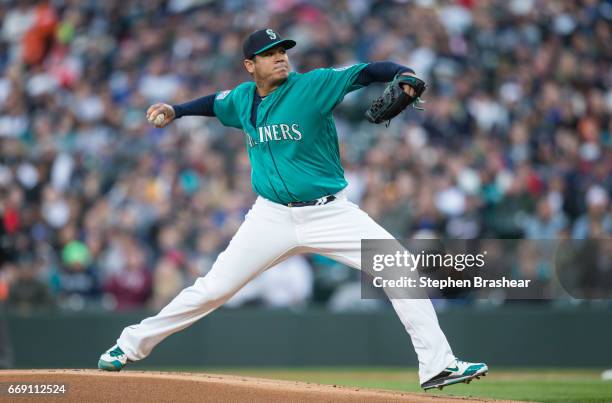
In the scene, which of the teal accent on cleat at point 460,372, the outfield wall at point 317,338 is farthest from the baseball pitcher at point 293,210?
the outfield wall at point 317,338

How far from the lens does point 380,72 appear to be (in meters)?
6.17

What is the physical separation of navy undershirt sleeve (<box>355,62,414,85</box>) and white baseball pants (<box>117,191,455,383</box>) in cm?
78

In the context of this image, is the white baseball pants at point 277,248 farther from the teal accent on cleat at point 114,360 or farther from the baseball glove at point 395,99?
the baseball glove at point 395,99

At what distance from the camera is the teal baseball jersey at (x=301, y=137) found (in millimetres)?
6422

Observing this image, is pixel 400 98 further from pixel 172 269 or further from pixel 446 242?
pixel 172 269

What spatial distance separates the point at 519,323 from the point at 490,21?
551 centimetres

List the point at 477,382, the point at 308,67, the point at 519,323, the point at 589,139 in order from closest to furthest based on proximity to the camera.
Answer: the point at 477,382 → the point at 519,323 → the point at 589,139 → the point at 308,67

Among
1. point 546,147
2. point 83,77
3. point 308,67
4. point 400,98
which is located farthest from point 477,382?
point 83,77

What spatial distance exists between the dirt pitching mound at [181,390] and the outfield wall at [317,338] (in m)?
6.17

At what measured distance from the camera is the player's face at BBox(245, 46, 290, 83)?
6582mm

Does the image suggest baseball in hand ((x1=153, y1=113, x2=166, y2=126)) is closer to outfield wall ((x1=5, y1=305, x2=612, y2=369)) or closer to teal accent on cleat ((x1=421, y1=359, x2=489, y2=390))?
teal accent on cleat ((x1=421, y1=359, x2=489, y2=390))

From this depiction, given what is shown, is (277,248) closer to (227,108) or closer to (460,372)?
(227,108)

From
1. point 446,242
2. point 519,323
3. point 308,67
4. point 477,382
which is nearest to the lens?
point 477,382

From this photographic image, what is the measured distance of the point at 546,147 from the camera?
1398cm
